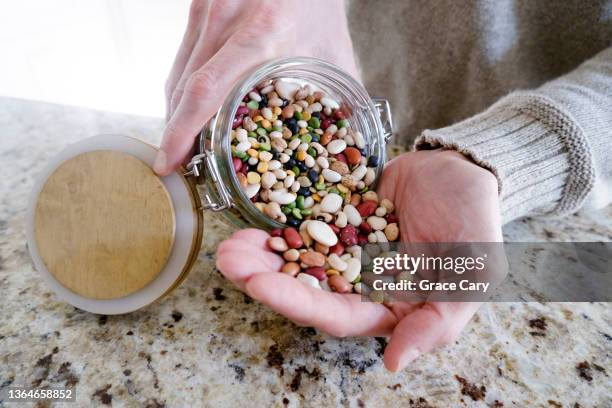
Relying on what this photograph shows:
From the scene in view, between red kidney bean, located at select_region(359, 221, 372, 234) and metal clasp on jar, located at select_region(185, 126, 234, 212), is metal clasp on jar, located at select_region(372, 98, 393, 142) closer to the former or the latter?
red kidney bean, located at select_region(359, 221, 372, 234)

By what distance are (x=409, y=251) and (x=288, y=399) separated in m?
0.22

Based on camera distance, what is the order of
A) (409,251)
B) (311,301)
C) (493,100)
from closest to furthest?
(311,301), (409,251), (493,100)

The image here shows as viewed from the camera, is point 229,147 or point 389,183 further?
point 389,183

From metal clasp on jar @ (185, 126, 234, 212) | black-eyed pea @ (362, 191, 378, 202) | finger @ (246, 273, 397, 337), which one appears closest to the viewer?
finger @ (246, 273, 397, 337)

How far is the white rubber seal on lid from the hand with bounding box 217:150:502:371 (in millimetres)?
67

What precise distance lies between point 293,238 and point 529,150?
36cm

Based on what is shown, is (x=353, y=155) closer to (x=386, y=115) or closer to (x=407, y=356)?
(x=386, y=115)

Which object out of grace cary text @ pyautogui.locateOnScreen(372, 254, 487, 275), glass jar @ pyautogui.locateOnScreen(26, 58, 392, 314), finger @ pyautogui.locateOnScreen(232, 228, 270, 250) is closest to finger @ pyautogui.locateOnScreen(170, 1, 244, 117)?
glass jar @ pyautogui.locateOnScreen(26, 58, 392, 314)

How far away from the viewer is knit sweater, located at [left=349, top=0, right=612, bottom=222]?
652 mm

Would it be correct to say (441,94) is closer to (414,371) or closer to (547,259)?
(547,259)

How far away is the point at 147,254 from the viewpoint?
490 millimetres

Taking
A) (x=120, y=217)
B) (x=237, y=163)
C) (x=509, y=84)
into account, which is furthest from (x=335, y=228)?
(x=509, y=84)

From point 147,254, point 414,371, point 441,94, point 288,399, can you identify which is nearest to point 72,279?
point 147,254

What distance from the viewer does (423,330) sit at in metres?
0.42
